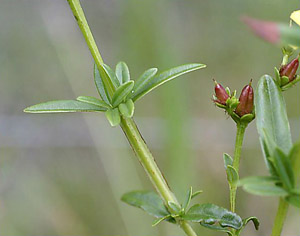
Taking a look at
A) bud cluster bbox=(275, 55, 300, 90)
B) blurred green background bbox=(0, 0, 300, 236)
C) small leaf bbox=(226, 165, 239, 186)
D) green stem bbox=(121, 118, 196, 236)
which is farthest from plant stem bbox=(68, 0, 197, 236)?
blurred green background bbox=(0, 0, 300, 236)

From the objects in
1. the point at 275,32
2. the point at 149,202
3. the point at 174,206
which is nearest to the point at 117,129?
the point at 149,202

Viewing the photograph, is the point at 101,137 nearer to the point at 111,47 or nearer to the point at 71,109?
the point at 111,47

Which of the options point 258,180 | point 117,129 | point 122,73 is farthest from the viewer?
point 117,129

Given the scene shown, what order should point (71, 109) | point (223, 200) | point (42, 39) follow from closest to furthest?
1. point (71, 109)
2. point (223, 200)
3. point (42, 39)

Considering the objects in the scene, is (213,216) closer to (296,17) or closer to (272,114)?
(272,114)

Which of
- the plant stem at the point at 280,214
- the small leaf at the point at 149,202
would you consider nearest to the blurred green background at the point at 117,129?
the small leaf at the point at 149,202

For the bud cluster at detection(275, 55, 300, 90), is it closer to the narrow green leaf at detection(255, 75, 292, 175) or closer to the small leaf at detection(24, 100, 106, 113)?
the narrow green leaf at detection(255, 75, 292, 175)

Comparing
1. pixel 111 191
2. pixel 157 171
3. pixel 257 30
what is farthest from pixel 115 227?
pixel 257 30
